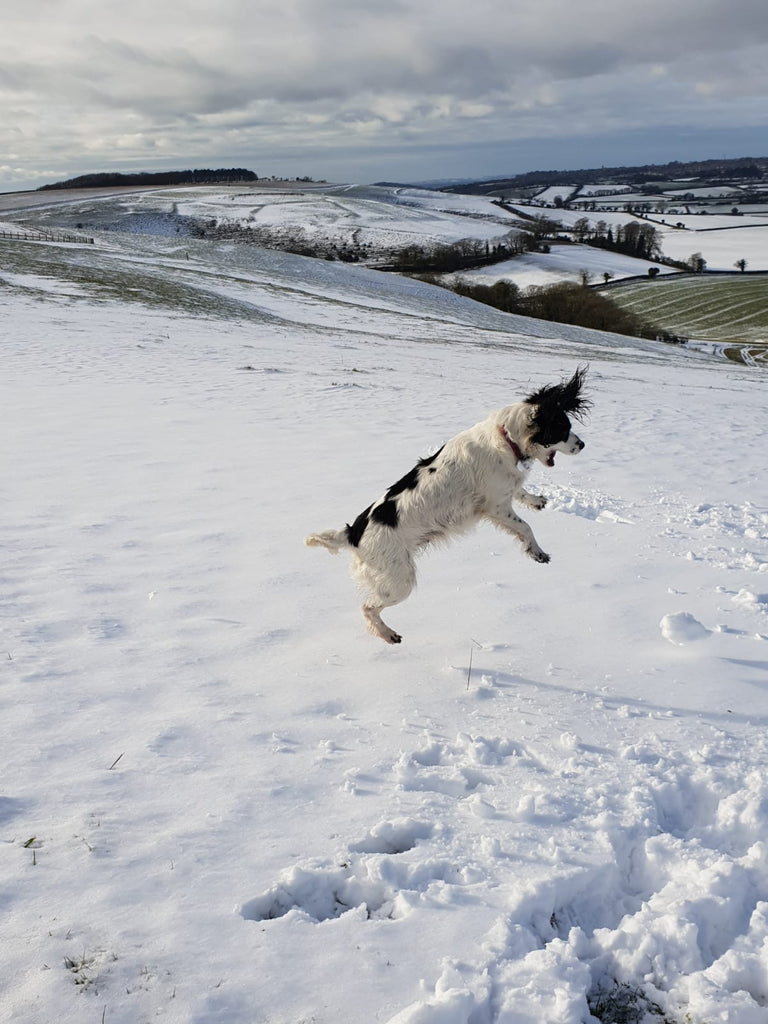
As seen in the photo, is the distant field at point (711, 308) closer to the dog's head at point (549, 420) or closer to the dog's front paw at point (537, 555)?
the dog's head at point (549, 420)

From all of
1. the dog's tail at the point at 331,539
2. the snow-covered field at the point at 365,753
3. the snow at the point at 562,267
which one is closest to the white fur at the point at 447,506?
the dog's tail at the point at 331,539

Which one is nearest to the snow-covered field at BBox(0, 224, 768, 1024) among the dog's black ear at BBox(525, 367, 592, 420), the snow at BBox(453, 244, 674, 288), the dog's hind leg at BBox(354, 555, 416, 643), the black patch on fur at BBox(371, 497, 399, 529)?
the dog's hind leg at BBox(354, 555, 416, 643)

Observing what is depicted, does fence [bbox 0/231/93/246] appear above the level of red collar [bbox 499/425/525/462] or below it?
above

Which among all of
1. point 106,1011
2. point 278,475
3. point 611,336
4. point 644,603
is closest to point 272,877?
point 106,1011

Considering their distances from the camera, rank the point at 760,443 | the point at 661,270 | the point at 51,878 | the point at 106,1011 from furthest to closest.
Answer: the point at 661,270, the point at 760,443, the point at 51,878, the point at 106,1011

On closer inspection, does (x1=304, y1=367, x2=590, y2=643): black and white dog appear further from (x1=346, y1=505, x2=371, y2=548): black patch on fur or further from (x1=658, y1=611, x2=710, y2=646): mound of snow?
(x1=658, y1=611, x2=710, y2=646): mound of snow

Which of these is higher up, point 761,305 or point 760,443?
point 761,305

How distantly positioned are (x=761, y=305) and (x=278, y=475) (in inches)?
3492

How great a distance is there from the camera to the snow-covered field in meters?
2.80

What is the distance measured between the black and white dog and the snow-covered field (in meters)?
0.52

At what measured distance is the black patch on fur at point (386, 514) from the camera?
18.3 feet

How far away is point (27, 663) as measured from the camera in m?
4.94

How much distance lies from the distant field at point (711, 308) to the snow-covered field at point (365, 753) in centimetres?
5960

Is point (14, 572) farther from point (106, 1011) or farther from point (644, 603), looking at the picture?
point (644, 603)
